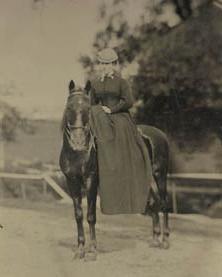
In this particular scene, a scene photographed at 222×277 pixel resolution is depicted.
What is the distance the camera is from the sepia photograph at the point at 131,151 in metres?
2.02

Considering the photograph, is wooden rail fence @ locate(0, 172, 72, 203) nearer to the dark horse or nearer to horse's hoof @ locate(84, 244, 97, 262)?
the dark horse

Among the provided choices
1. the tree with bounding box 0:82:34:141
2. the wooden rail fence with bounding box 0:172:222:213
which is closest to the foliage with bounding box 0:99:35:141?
the tree with bounding box 0:82:34:141

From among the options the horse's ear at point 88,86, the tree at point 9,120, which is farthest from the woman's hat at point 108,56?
the tree at point 9,120

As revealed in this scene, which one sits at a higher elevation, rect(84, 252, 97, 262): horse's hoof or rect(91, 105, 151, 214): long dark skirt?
rect(91, 105, 151, 214): long dark skirt

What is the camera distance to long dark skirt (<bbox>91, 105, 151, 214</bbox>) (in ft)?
6.65

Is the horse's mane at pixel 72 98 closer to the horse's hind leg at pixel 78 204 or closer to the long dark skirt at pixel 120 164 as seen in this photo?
the long dark skirt at pixel 120 164

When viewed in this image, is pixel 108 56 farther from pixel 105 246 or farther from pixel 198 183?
pixel 105 246

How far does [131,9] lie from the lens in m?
2.08

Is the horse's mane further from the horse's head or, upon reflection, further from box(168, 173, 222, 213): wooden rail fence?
box(168, 173, 222, 213): wooden rail fence

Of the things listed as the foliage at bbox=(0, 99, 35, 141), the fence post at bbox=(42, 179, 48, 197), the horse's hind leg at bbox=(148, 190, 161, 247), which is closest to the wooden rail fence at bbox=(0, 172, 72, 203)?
the fence post at bbox=(42, 179, 48, 197)

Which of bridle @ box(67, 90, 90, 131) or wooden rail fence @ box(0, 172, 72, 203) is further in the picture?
wooden rail fence @ box(0, 172, 72, 203)

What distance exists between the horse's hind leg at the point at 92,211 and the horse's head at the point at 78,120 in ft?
0.40

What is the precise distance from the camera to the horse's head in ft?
6.56

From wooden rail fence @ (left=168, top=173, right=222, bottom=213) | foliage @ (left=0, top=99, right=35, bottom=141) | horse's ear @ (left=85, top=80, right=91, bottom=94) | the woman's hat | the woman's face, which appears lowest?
wooden rail fence @ (left=168, top=173, right=222, bottom=213)
